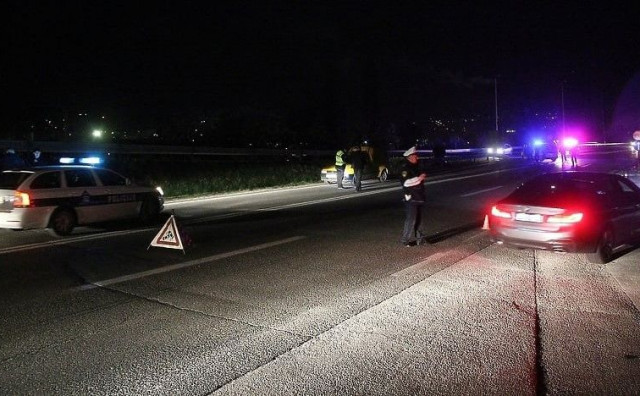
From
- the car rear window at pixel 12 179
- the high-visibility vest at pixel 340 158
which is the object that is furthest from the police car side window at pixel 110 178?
the high-visibility vest at pixel 340 158

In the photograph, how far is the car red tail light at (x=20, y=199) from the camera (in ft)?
36.1

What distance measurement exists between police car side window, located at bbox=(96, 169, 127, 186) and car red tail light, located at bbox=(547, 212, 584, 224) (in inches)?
376

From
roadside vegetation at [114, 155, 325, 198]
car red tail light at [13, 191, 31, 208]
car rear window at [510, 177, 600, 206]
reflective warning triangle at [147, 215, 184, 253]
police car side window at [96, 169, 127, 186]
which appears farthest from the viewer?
roadside vegetation at [114, 155, 325, 198]

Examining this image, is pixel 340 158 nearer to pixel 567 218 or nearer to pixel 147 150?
pixel 567 218

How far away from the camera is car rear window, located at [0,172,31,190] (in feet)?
36.8

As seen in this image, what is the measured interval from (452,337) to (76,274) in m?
5.49

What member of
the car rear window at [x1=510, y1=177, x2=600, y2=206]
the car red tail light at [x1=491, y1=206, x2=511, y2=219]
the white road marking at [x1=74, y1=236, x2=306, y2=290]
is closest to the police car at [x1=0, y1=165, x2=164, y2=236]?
the white road marking at [x1=74, y1=236, x2=306, y2=290]

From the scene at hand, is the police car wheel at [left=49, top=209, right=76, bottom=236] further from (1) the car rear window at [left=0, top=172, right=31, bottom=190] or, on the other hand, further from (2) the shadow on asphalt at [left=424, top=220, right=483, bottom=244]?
(2) the shadow on asphalt at [left=424, top=220, right=483, bottom=244]

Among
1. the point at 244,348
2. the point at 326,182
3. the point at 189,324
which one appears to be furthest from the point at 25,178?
the point at 326,182

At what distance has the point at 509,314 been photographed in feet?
19.9

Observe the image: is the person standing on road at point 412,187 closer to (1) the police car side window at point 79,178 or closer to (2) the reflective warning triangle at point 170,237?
(2) the reflective warning triangle at point 170,237

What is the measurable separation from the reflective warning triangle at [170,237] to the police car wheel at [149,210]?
4.04 meters

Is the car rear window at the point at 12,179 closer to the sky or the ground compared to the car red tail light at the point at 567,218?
closer to the sky

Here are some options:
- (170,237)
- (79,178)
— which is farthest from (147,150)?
(170,237)
